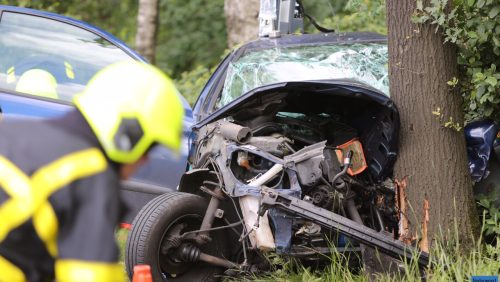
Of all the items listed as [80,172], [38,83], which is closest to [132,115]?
[80,172]

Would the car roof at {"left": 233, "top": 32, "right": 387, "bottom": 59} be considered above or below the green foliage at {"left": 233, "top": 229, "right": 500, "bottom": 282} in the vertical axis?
above

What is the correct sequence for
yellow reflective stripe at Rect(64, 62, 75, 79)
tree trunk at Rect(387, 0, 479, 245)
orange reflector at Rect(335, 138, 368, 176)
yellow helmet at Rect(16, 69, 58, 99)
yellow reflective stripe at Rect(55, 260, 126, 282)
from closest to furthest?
yellow reflective stripe at Rect(55, 260, 126, 282)
tree trunk at Rect(387, 0, 479, 245)
orange reflector at Rect(335, 138, 368, 176)
yellow helmet at Rect(16, 69, 58, 99)
yellow reflective stripe at Rect(64, 62, 75, 79)

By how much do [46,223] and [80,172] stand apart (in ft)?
0.52

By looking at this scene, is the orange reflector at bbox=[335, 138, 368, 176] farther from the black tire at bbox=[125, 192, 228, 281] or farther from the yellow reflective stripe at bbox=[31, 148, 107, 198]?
the yellow reflective stripe at bbox=[31, 148, 107, 198]

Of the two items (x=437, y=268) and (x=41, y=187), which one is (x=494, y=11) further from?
(x=41, y=187)

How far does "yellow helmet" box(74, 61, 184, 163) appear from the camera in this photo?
2.37 metres

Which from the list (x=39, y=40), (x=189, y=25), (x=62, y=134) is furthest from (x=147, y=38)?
(x=62, y=134)

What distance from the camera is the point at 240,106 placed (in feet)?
18.1

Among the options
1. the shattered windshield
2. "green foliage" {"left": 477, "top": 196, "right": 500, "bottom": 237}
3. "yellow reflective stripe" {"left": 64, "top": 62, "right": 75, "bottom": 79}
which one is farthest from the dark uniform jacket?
"yellow reflective stripe" {"left": 64, "top": 62, "right": 75, "bottom": 79}

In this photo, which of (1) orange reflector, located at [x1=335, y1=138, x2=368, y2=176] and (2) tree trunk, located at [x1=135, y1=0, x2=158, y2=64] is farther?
(2) tree trunk, located at [x1=135, y1=0, x2=158, y2=64]

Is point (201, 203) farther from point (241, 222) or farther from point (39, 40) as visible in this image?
point (39, 40)

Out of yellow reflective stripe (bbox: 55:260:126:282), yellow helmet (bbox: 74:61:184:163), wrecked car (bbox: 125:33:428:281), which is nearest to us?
yellow reflective stripe (bbox: 55:260:126:282)

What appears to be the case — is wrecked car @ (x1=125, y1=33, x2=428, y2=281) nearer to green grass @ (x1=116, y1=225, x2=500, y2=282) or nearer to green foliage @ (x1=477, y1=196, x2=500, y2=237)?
green grass @ (x1=116, y1=225, x2=500, y2=282)

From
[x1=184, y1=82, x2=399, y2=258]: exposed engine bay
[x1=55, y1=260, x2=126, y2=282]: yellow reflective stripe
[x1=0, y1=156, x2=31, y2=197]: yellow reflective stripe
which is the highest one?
[x1=0, y1=156, x2=31, y2=197]: yellow reflective stripe
